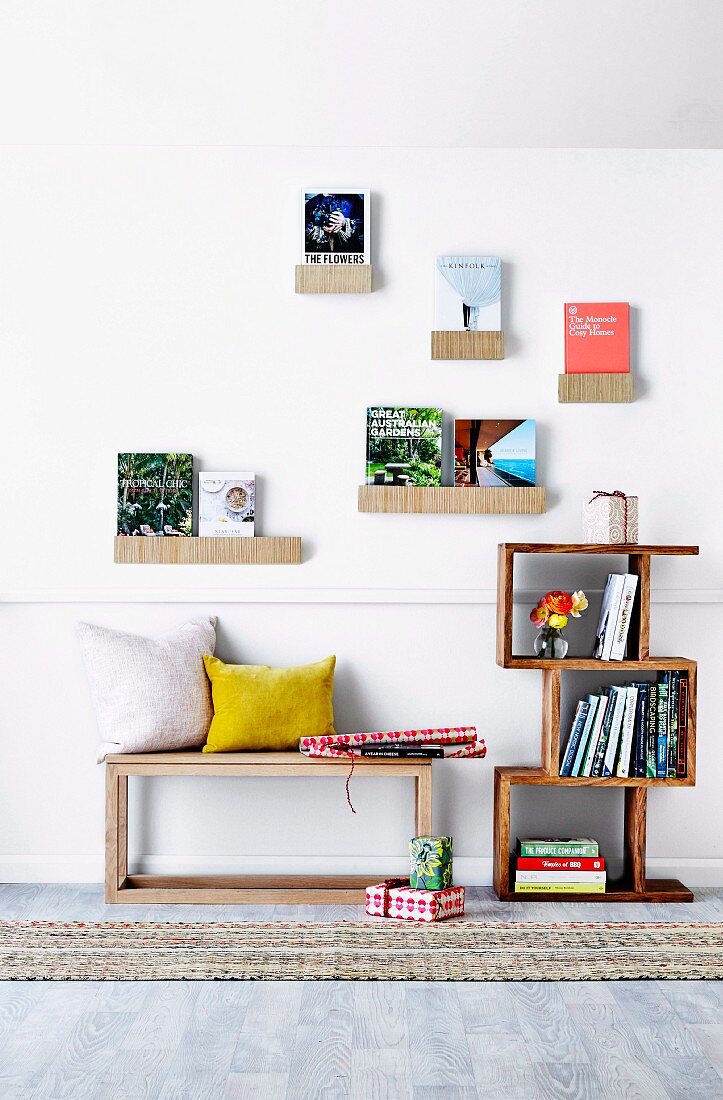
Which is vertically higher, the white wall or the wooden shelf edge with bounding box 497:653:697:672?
the white wall

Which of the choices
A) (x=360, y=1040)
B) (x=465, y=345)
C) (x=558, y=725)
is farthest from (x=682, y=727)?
(x=360, y=1040)

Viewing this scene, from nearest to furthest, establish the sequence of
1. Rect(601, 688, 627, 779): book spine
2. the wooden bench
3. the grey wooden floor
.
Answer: the grey wooden floor → the wooden bench → Rect(601, 688, 627, 779): book spine

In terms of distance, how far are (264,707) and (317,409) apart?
0.97m

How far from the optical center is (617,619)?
3289 millimetres

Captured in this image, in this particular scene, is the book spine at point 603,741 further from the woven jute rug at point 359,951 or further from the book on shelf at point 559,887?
the woven jute rug at point 359,951

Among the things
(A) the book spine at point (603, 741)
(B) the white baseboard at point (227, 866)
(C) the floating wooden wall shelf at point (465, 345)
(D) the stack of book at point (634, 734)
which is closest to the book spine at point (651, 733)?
(D) the stack of book at point (634, 734)

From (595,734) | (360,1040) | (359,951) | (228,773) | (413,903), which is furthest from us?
(595,734)

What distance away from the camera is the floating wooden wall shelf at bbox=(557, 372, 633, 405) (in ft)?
11.4

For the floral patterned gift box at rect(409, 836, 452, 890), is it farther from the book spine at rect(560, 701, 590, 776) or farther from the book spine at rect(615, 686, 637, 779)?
the book spine at rect(615, 686, 637, 779)

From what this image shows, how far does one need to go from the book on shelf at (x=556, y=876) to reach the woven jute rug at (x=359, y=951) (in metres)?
0.26

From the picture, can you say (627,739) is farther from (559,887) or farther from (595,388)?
(595,388)

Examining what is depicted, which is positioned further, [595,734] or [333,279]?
[333,279]

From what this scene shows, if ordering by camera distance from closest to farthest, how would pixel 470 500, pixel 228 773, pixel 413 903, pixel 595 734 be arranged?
1. pixel 413 903
2. pixel 228 773
3. pixel 595 734
4. pixel 470 500

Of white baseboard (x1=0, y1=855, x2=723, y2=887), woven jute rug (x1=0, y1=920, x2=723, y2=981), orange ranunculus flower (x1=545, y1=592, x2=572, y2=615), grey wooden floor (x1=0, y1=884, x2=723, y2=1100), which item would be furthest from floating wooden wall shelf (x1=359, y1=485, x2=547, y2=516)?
grey wooden floor (x1=0, y1=884, x2=723, y2=1100)
